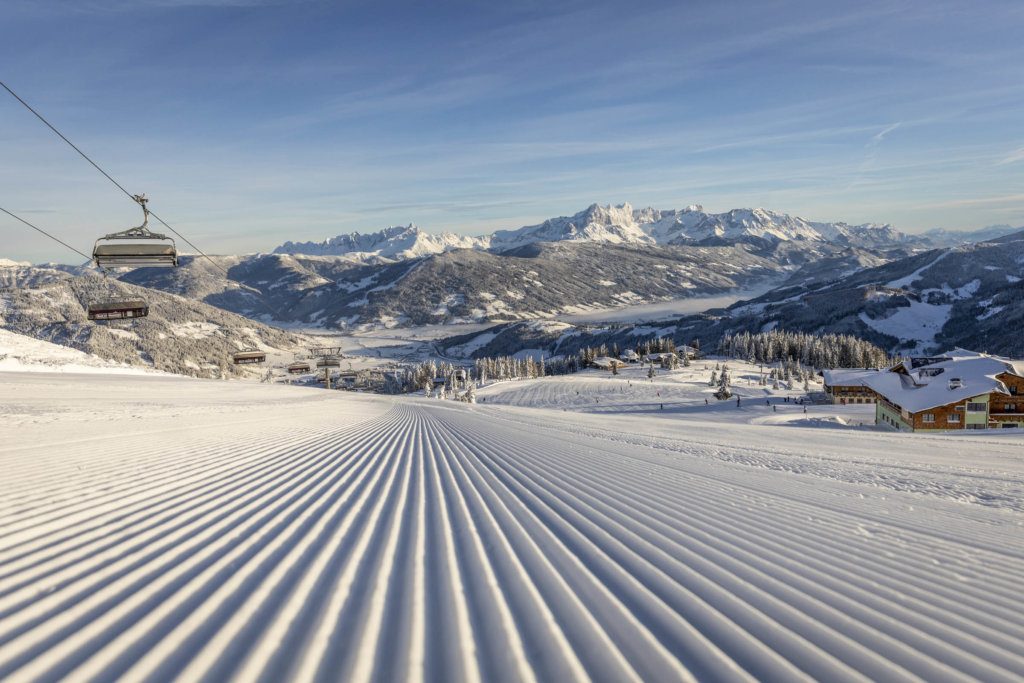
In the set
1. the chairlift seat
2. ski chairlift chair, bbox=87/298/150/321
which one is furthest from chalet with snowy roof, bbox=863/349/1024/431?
ski chairlift chair, bbox=87/298/150/321

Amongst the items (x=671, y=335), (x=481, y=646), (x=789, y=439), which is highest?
(x=671, y=335)

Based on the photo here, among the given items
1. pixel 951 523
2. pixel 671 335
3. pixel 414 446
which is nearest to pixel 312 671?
pixel 951 523

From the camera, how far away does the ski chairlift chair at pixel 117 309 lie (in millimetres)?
A: 34594

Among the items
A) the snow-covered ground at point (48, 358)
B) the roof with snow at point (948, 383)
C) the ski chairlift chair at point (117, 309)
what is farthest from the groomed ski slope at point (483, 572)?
the snow-covered ground at point (48, 358)

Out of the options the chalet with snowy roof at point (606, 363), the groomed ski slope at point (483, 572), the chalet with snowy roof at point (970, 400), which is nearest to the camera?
the groomed ski slope at point (483, 572)

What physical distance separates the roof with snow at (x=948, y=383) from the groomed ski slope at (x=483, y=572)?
3136cm

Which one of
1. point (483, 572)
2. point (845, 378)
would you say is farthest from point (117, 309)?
point (845, 378)

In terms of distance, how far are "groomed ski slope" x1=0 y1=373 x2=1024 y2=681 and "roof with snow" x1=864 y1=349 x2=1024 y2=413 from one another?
31356 millimetres

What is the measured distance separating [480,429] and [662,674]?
55.9ft

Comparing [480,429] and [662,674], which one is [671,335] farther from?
[662,674]

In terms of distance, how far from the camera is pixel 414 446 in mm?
13773

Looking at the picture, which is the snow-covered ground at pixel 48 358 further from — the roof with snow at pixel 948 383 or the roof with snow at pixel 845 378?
the roof with snow at pixel 845 378

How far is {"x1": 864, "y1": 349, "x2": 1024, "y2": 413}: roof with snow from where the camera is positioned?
114 ft

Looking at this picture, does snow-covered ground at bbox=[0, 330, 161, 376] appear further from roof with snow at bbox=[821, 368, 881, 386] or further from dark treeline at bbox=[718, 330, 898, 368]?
dark treeline at bbox=[718, 330, 898, 368]
